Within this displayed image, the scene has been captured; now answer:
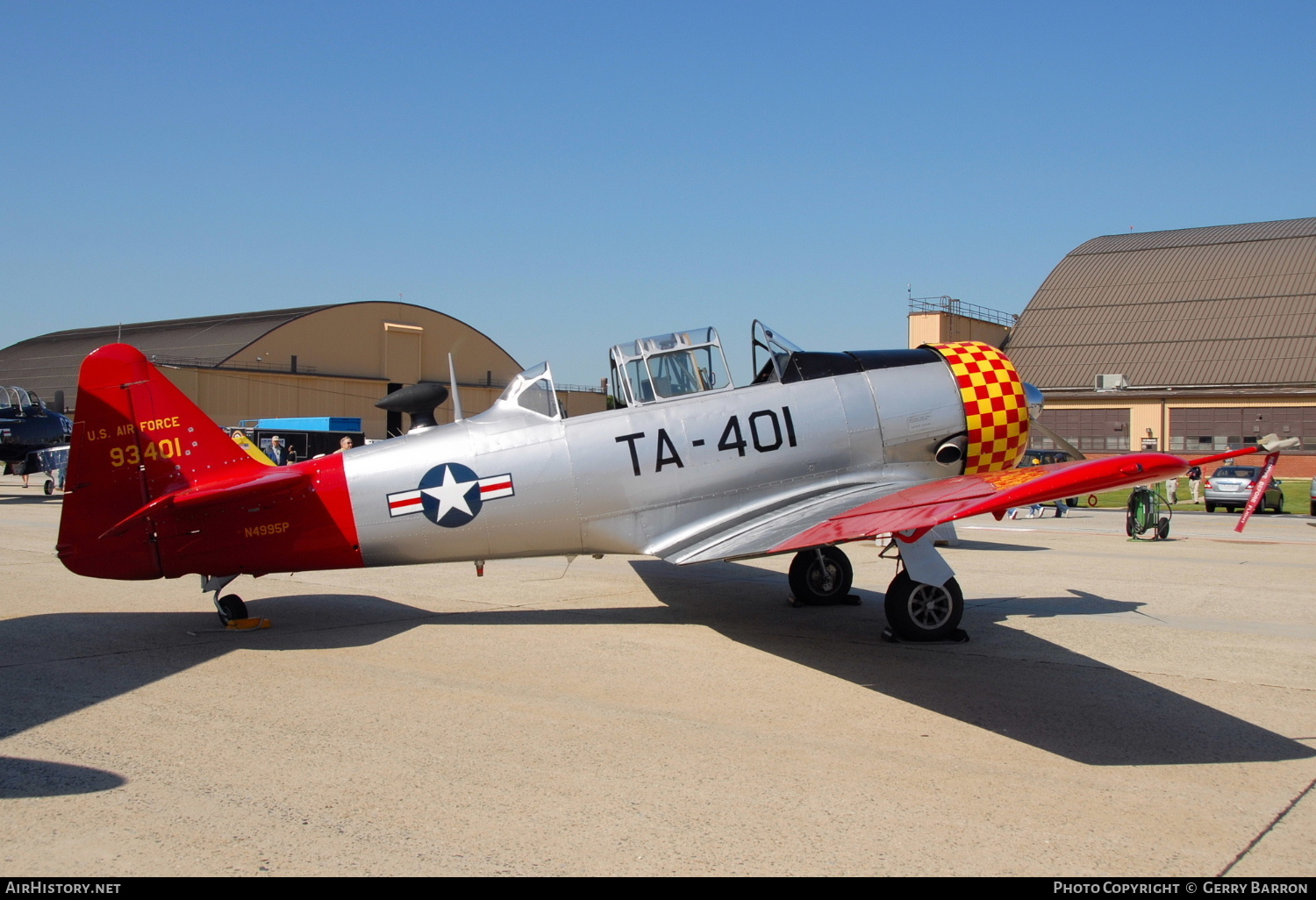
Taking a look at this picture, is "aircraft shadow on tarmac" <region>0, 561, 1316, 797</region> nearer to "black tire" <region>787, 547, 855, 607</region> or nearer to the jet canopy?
"black tire" <region>787, 547, 855, 607</region>

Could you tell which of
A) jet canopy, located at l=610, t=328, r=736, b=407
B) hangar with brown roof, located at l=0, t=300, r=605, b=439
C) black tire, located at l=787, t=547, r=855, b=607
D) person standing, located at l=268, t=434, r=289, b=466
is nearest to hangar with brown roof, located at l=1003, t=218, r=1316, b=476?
hangar with brown roof, located at l=0, t=300, r=605, b=439

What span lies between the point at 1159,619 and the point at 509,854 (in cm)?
749

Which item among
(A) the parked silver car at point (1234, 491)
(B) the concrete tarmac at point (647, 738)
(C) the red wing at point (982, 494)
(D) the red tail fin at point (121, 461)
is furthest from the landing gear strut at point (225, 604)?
(A) the parked silver car at point (1234, 491)

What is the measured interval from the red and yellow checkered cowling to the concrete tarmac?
1565mm

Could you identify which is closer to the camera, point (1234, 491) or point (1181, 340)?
point (1234, 491)

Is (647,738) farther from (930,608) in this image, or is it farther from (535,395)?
(535,395)

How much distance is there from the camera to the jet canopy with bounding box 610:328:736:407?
8430 mm

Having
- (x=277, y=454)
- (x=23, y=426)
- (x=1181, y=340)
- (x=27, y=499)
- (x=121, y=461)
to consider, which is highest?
(x=1181, y=340)

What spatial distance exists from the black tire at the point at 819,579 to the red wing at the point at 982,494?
7.52ft

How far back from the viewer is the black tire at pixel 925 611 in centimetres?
772

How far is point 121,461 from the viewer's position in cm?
746

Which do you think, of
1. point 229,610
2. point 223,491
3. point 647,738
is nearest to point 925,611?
point 647,738

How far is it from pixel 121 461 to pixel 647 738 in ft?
16.5
